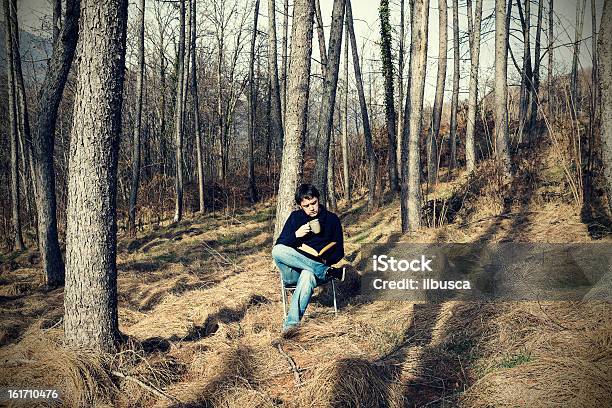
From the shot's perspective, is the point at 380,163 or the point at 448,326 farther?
the point at 380,163

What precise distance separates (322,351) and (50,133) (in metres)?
6.49

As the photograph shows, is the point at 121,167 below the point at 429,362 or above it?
above

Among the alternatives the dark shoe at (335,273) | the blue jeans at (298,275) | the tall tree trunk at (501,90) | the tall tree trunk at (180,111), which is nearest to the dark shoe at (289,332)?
the blue jeans at (298,275)

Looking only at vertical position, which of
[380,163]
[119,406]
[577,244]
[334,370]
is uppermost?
[380,163]

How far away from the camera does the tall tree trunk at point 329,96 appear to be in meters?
8.82

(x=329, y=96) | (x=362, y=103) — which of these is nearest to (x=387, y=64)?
(x=362, y=103)

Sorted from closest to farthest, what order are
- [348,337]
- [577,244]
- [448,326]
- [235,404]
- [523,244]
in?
[235,404], [348,337], [448,326], [577,244], [523,244]

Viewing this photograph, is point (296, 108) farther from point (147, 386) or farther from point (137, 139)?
point (137, 139)

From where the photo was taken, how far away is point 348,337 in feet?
15.0

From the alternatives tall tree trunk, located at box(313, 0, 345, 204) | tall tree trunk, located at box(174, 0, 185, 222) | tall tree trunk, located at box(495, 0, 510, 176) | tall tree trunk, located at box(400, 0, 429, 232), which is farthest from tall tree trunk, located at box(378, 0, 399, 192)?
tall tree trunk, located at box(174, 0, 185, 222)

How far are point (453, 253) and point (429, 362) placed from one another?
3663 mm

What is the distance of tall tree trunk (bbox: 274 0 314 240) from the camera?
6199 millimetres

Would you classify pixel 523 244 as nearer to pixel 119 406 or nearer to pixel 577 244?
pixel 577 244

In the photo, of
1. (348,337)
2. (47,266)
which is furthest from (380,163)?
(348,337)
